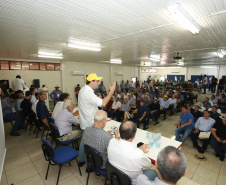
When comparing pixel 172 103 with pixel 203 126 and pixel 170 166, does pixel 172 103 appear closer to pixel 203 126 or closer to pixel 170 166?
pixel 203 126

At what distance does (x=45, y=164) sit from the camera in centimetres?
303

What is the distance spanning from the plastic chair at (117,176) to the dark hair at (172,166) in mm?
497

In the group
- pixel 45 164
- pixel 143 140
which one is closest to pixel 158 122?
pixel 143 140

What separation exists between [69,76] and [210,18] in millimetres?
8929

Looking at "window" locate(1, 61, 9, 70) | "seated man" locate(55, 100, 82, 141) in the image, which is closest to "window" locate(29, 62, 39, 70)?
"window" locate(1, 61, 9, 70)

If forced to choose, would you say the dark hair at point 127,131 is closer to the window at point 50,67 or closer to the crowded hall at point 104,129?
the crowded hall at point 104,129

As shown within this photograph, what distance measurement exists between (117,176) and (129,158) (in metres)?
0.28

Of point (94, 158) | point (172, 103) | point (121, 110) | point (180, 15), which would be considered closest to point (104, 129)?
point (94, 158)

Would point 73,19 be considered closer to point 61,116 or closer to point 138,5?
point 138,5

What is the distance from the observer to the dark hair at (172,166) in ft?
3.58

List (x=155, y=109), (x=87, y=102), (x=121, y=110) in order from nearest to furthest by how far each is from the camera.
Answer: (x=87, y=102)
(x=121, y=110)
(x=155, y=109)

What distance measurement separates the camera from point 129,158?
1.50 m

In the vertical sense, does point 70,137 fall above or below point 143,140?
below

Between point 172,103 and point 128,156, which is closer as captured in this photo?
point 128,156
